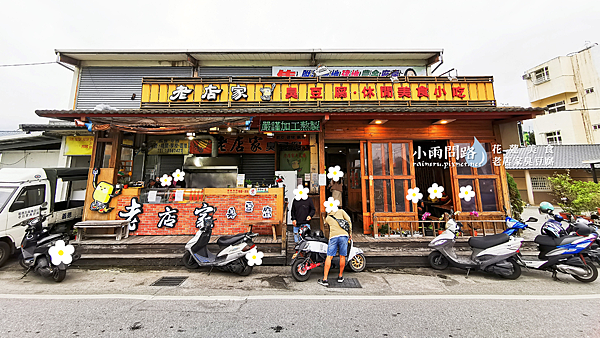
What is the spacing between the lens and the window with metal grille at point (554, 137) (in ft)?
76.1

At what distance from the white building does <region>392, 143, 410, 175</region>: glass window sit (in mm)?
25009

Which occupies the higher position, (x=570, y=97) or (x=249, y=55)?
(x=570, y=97)

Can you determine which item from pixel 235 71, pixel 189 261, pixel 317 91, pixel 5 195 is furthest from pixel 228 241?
pixel 235 71

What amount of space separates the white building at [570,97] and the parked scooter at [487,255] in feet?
86.4

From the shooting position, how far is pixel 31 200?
A: 7.00 metres

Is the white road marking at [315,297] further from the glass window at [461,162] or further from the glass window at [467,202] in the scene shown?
the glass window at [461,162]

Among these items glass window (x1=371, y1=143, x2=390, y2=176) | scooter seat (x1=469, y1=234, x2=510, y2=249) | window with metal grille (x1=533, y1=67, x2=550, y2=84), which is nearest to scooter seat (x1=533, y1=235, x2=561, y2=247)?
scooter seat (x1=469, y1=234, x2=510, y2=249)

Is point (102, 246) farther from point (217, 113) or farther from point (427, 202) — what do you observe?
point (427, 202)

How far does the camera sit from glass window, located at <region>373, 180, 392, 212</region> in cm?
781

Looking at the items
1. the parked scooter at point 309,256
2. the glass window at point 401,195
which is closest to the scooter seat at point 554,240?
the glass window at point 401,195

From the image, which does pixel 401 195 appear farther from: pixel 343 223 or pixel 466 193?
pixel 343 223

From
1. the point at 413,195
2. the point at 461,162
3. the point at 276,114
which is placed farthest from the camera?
the point at 461,162

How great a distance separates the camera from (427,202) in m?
10.2

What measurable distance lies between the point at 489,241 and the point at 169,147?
470 inches
